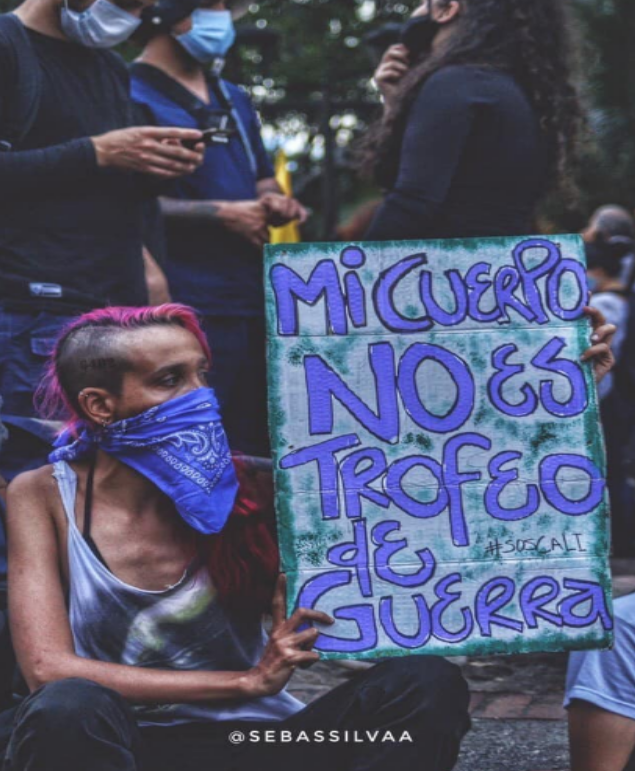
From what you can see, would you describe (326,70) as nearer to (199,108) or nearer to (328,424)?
(199,108)

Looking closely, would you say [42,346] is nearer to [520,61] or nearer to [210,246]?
[210,246]

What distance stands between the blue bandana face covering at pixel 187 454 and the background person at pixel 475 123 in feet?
3.22

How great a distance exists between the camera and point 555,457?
2555 mm

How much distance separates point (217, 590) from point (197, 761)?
31 centimetres

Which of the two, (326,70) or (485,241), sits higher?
(326,70)

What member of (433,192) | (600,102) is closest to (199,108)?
(433,192)

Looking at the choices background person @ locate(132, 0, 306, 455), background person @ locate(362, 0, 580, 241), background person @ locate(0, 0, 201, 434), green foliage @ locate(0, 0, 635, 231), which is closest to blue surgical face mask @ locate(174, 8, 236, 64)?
background person @ locate(132, 0, 306, 455)

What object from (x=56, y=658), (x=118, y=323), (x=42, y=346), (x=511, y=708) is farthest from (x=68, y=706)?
(x=511, y=708)

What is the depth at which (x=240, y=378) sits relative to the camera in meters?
3.83

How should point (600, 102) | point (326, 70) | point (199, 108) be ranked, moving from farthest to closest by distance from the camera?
point (600, 102), point (326, 70), point (199, 108)

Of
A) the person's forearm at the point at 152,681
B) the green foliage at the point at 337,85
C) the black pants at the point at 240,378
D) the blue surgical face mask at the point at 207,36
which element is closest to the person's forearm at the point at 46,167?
the black pants at the point at 240,378

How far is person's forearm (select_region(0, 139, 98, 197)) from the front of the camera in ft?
10.5

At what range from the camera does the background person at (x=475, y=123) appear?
341 cm

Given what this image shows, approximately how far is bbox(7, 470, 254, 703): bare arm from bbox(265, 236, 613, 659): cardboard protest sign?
219mm
